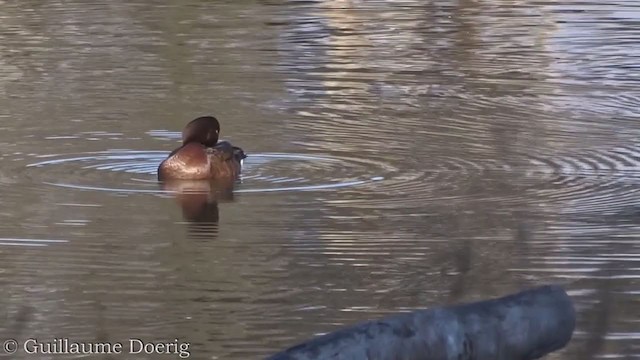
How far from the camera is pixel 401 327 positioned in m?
5.14

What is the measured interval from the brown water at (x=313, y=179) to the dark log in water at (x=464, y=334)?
1.82 meters

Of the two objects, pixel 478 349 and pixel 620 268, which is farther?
pixel 620 268

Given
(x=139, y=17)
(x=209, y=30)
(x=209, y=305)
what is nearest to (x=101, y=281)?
(x=209, y=305)

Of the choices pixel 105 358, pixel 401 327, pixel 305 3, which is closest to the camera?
pixel 401 327

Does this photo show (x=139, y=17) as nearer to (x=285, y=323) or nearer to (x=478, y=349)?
(x=285, y=323)

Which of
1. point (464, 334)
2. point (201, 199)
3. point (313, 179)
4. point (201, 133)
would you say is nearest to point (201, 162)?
point (201, 133)

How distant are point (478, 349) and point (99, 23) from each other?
1668cm

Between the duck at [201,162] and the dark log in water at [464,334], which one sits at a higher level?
the dark log in water at [464,334]

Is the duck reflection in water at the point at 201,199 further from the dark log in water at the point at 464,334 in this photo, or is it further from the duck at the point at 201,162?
the dark log in water at the point at 464,334

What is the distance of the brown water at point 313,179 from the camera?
8.51 m

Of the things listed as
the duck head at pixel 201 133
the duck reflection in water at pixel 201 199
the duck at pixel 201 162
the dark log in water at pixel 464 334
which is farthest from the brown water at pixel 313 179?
the dark log in water at pixel 464 334

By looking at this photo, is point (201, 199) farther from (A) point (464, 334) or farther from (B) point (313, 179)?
(A) point (464, 334)

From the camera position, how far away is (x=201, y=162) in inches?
468

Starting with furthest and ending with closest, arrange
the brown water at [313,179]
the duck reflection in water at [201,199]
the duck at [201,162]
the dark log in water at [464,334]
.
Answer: the duck at [201,162] → the duck reflection in water at [201,199] → the brown water at [313,179] → the dark log in water at [464,334]
